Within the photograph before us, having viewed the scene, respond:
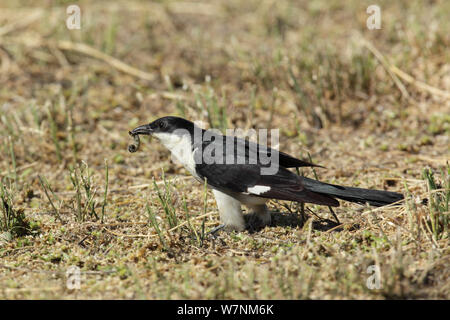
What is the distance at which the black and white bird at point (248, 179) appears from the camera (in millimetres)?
3840

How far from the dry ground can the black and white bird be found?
0.12 metres

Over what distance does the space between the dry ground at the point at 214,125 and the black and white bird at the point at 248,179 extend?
0.12 metres

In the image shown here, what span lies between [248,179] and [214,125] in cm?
168

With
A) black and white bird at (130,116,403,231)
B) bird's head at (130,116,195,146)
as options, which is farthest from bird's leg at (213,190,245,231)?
bird's head at (130,116,195,146)

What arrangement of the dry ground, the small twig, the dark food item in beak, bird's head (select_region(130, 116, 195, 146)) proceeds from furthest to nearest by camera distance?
1. the small twig
2. the dark food item in beak
3. bird's head (select_region(130, 116, 195, 146))
4. the dry ground

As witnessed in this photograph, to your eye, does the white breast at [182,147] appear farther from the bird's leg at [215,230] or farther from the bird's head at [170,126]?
the bird's leg at [215,230]

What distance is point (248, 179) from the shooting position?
12.8 feet

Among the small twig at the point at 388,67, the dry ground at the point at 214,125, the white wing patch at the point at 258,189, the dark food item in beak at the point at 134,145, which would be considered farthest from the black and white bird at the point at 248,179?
the small twig at the point at 388,67

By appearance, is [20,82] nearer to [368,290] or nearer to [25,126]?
[25,126]

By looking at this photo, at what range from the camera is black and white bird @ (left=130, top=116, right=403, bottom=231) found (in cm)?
384

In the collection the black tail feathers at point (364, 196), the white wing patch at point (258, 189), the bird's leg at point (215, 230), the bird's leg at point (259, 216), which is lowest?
the bird's leg at point (215, 230)

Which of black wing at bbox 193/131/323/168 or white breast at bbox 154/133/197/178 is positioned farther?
white breast at bbox 154/133/197/178

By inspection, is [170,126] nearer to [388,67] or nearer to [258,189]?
[258,189]

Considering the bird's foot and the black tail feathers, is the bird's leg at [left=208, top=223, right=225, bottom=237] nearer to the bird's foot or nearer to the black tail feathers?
the bird's foot
